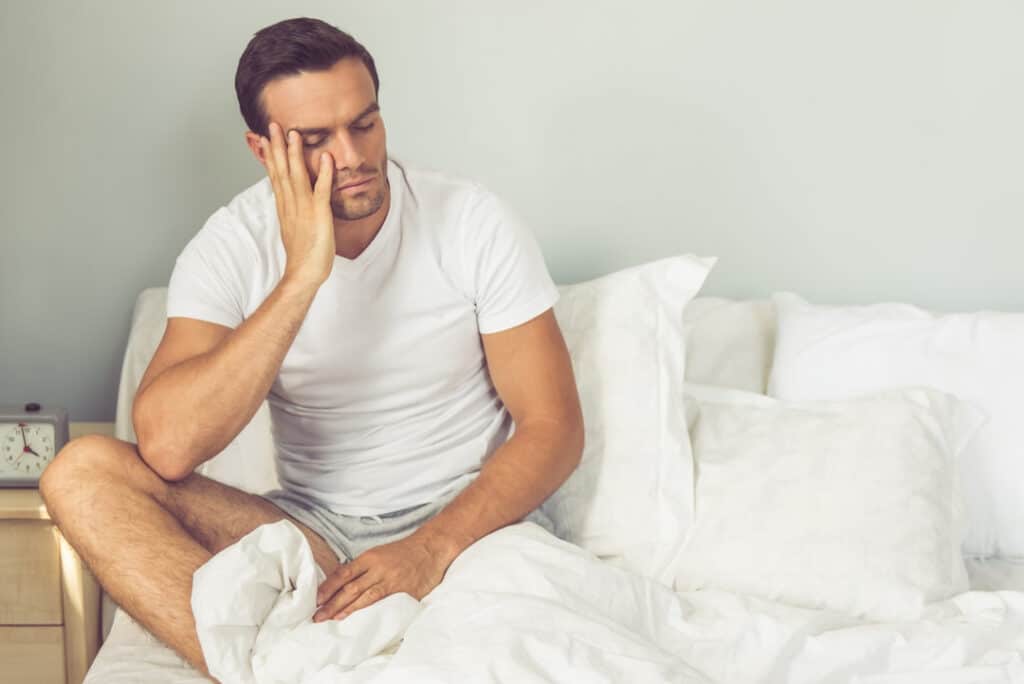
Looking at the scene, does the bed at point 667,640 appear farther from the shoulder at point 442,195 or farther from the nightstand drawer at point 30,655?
the shoulder at point 442,195

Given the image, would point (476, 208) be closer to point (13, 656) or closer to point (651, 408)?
point (651, 408)

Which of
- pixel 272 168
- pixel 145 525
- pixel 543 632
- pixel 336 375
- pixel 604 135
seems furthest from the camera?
pixel 604 135

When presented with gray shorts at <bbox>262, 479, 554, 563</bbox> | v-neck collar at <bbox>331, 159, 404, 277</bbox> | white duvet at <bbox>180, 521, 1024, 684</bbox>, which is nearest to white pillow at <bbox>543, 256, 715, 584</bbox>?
gray shorts at <bbox>262, 479, 554, 563</bbox>

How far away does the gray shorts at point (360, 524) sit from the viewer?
1870 millimetres

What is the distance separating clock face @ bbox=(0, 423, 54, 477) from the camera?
6.75 feet

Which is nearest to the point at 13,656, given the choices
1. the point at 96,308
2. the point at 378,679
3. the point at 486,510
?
the point at 96,308

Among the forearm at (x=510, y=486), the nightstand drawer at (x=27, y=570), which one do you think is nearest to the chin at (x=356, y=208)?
the forearm at (x=510, y=486)

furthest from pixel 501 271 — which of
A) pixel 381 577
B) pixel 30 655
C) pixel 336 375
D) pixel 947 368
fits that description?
pixel 30 655

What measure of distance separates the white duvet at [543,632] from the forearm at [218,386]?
26 cm

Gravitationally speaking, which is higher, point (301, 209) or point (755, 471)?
point (301, 209)

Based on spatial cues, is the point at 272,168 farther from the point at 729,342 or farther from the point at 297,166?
the point at 729,342

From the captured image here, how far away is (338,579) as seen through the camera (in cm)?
161

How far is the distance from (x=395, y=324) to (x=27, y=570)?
739 mm

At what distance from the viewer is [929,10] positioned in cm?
223
